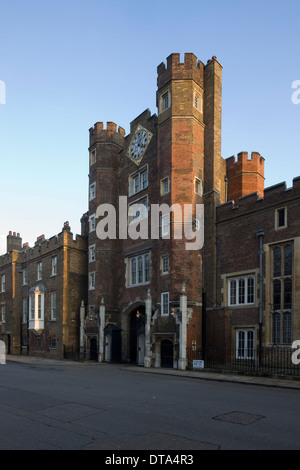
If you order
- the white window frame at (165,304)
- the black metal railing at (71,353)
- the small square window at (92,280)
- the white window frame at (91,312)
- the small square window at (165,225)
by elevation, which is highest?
the small square window at (165,225)

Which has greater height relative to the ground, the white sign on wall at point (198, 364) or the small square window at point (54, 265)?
the small square window at point (54, 265)

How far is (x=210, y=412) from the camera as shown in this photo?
10.6 metres

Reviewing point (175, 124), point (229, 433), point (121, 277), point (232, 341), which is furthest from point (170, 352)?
point (229, 433)

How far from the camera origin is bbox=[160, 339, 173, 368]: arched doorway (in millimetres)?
25891

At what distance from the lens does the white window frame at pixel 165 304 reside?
Result: 26500 mm

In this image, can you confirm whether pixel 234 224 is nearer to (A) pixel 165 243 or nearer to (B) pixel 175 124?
(A) pixel 165 243

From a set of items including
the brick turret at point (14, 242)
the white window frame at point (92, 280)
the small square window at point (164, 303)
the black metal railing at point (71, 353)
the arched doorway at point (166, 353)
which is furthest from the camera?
the brick turret at point (14, 242)

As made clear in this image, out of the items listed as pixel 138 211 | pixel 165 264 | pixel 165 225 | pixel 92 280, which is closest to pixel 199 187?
pixel 165 225

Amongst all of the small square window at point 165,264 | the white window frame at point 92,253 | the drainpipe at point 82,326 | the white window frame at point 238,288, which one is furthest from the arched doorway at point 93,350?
the white window frame at point 238,288

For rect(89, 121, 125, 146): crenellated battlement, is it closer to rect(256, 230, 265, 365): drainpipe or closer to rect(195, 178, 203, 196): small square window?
rect(195, 178, 203, 196): small square window

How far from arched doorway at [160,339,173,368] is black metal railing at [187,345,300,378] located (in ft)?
5.17

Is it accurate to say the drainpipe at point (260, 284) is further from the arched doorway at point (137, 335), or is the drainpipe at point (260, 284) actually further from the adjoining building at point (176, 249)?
the arched doorway at point (137, 335)

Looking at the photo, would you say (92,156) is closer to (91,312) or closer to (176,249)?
(91,312)

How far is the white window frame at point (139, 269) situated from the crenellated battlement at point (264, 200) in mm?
6729
